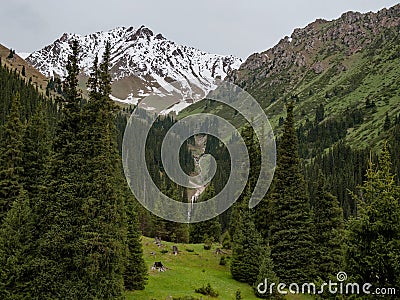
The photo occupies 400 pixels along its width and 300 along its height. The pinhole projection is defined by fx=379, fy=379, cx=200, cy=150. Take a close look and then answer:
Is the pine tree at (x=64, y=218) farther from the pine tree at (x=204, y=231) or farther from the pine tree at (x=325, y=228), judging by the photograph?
the pine tree at (x=204, y=231)

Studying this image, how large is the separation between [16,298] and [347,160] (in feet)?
411

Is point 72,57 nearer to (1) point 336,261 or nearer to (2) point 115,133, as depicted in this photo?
(2) point 115,133

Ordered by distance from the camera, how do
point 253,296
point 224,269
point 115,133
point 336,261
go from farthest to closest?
1. point 224,269
2. point 336,261
3. point 253,296
4. point 115,133

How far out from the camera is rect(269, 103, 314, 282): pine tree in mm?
37594

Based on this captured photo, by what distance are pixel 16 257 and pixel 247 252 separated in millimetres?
23724

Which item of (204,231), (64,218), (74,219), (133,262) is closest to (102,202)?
(74,219)

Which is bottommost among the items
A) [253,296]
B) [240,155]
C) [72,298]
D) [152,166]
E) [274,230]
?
[253,296]

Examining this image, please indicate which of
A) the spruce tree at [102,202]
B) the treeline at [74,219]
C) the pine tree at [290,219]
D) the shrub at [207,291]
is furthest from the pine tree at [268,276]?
the spruce tree at [102,202]

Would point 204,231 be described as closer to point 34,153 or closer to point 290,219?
point 290,219

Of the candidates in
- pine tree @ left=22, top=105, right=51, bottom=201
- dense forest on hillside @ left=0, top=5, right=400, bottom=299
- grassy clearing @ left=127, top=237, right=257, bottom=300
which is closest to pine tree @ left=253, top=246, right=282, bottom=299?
dense forest on hillside @ left=0, top=5, right=400, bottom=299

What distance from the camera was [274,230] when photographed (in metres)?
40.0

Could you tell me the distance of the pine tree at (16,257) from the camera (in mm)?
23000

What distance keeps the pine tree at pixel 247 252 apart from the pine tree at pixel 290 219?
1677 mm

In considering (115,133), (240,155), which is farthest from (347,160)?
(115,133)
